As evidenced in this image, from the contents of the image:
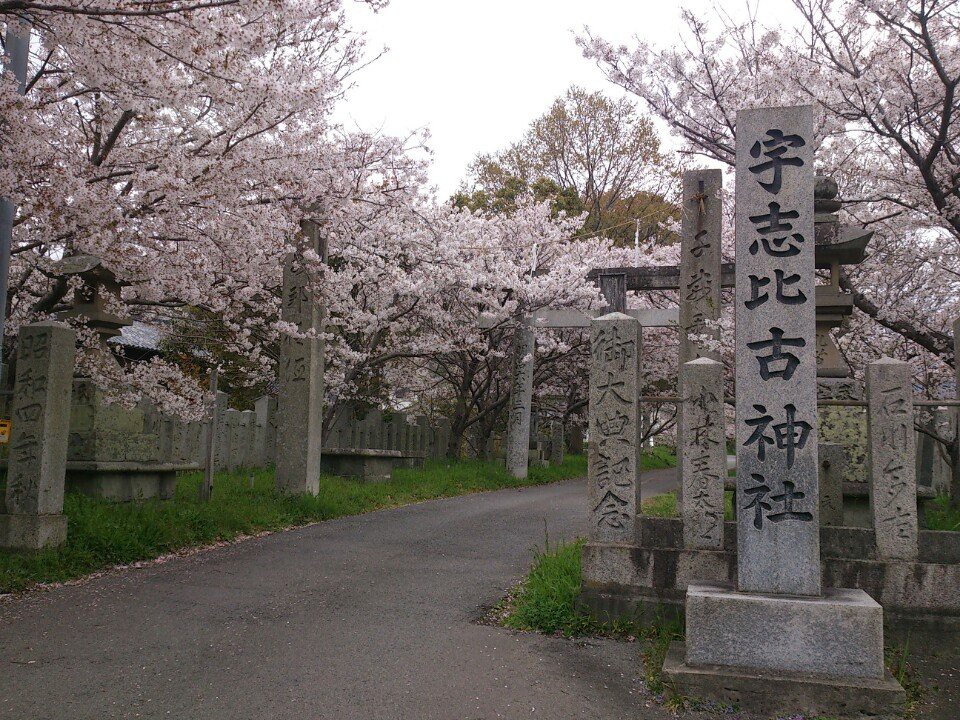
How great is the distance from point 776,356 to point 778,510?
3.51ft

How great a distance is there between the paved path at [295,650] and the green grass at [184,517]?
40cm

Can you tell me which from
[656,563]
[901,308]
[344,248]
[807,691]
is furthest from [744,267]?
[344,248]

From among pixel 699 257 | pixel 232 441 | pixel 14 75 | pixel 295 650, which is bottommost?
pixel 295 650

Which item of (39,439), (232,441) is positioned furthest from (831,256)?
(232,441)

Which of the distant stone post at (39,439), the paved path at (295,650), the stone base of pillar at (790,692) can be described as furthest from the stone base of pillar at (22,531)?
the stone base of pillar at (790,692)

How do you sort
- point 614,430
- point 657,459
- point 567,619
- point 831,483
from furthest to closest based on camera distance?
point 657,459 → point 831,483 → point 614,430 → point 567,619

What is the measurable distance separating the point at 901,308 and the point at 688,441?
6.63m

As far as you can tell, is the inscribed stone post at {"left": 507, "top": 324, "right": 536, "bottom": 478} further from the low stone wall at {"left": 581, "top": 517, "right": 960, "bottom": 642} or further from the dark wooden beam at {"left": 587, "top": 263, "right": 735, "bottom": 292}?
the low stone wall at {"left": 581, "top": 517, "right": 960, "bottom": 642}

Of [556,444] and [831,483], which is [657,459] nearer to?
[556,444]

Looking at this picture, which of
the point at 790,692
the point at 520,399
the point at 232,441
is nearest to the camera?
the point at 790,692

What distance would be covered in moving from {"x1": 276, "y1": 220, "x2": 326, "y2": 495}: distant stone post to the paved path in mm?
3268

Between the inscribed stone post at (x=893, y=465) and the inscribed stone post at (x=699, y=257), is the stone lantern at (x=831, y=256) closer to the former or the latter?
the inscribed stone post at (x=699, y=257)

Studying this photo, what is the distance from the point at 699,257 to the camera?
10.3 m

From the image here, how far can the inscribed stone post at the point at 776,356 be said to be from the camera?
5.01 m
